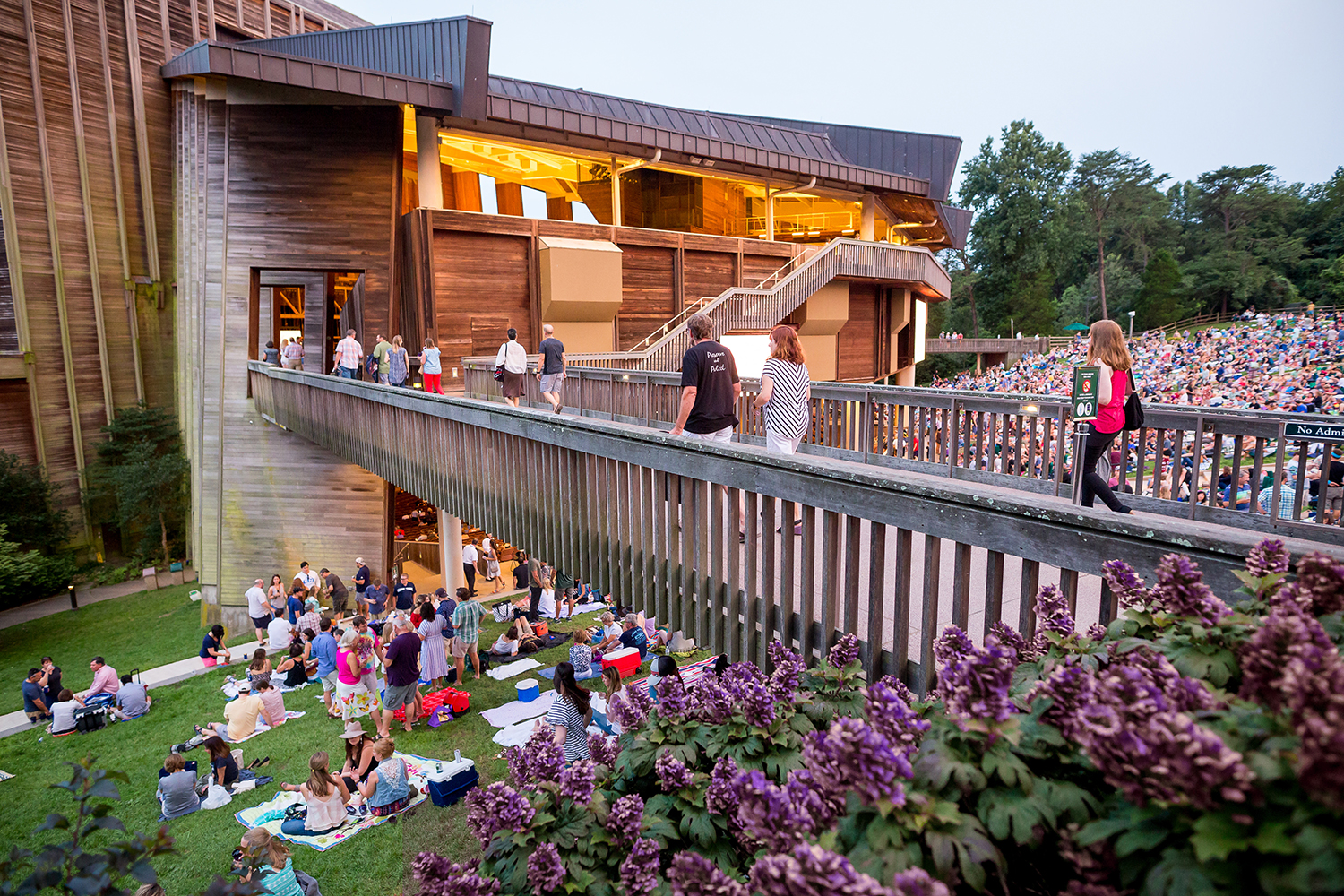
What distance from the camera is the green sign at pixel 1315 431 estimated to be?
12.6 ft

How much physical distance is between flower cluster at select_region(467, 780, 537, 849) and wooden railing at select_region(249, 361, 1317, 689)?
5.39 feet

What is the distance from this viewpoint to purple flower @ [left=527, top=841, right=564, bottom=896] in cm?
227

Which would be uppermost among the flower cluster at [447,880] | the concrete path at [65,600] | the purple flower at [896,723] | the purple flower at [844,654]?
the purple flower at [896,723]

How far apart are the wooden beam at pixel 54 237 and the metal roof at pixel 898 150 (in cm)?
2431

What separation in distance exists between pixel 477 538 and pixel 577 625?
23.2ft

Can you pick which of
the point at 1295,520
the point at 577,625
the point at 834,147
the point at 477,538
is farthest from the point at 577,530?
the point at 834,147

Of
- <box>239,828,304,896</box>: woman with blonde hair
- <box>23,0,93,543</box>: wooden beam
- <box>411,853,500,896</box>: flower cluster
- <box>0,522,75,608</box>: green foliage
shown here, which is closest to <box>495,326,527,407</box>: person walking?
<box>239,828,304,896</box>: woman with blonde hair

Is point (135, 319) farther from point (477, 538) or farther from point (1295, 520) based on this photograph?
point (1295, 520)

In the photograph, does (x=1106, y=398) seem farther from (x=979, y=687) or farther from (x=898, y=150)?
(x=898, y=150)

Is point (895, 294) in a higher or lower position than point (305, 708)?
higher

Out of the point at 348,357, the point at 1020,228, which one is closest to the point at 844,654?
the point at 348,357

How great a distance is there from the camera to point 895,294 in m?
30.6

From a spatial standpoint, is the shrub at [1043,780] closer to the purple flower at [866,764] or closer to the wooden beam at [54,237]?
the purple flower at [866,764]

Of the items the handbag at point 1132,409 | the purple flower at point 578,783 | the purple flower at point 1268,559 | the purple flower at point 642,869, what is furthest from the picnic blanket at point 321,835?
the purple flower at point 1268,559
